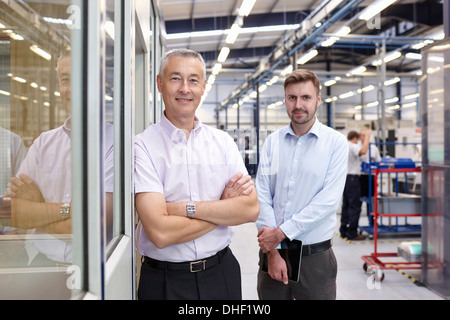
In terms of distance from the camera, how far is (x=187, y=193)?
4.15 ft

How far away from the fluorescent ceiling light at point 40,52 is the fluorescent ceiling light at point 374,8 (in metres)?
1.64

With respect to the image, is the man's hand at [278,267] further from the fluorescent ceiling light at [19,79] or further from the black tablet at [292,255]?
the fluorescent ceiling light at [19,79]

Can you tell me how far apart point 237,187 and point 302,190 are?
46cm

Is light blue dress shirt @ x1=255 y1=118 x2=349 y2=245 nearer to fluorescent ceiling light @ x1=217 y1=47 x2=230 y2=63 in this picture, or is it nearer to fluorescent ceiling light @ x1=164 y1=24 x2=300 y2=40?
fluorescent ceiling light @ x1=217 y1=47 x2=230 y2=63

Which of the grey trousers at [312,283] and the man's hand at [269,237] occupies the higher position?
the man's hand at [269,237]

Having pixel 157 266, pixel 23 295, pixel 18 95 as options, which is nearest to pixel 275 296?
pixel 157 266

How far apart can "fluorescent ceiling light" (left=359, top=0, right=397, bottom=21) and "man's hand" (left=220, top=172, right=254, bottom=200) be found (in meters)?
1.25

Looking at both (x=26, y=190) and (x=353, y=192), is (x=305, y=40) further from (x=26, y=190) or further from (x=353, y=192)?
(x=353, y=192)

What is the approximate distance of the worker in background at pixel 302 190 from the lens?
61.9 inches

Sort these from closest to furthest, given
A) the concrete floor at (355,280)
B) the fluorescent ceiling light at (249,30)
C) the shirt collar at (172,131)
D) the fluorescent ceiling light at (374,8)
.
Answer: the shirt collar at (172,131)
the fluorescent ceiling light at (374,8)
the fluorescent ceiling light at (249,30)
the concrete floor at (355,280)

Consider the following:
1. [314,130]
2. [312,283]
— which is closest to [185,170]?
[314,130]

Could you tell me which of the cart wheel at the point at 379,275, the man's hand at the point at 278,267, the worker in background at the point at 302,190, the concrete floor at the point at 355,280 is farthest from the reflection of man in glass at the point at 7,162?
the cart wheel at the point at 379,275

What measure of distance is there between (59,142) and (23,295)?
505mm

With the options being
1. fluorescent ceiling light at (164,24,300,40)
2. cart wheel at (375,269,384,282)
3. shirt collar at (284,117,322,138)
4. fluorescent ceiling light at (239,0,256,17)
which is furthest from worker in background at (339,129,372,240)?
shirt collar at (284,117,322,138)
